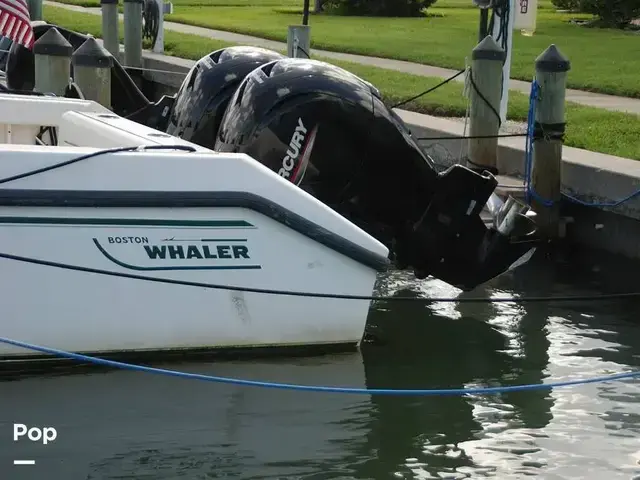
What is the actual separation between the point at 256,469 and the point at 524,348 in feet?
7.94

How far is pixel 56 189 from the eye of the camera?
234 inches

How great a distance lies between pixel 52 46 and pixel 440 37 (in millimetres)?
11751

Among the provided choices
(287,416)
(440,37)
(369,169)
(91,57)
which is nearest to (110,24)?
(91,57)

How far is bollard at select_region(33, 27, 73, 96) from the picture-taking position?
33.4 feet

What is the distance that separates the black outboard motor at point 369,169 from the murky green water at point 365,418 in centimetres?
49

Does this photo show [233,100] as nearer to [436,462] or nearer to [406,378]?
[406,378]

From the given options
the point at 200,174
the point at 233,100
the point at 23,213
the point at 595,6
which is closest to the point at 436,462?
the point at 200,174

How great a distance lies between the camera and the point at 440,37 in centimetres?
2098

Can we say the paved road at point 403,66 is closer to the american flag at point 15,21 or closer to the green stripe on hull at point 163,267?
the american flag at point 15,21

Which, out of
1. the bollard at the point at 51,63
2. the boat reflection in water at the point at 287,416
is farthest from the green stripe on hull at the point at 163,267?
the bollard at the point at 51,63

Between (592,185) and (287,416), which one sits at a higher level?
(592,185)

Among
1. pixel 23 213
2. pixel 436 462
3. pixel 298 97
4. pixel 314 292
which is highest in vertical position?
pixel 298 97

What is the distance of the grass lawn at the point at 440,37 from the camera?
50.6ft

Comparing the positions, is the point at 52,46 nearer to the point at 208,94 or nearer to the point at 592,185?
the point at 208,94
